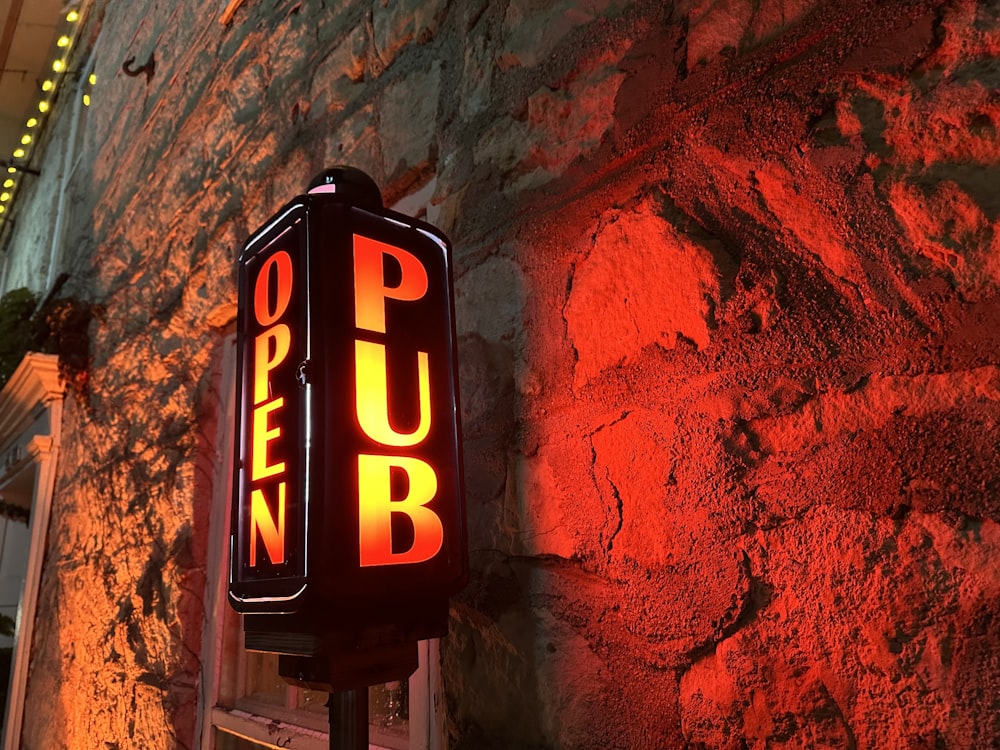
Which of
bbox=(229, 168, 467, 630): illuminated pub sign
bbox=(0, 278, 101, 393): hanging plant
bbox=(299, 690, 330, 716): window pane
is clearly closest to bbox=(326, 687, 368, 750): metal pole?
bbox=(229, 168, 467, 630): illuminated pub sign

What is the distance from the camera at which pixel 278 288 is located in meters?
1.09

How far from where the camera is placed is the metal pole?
1.00m

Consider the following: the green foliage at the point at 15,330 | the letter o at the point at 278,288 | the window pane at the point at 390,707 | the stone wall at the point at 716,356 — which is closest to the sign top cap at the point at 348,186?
the letter o at the point at 278,288

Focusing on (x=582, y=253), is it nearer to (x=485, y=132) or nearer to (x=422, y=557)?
(x=485, y=132)

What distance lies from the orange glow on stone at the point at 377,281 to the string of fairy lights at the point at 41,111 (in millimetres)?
4351

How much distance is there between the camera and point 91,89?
439cm

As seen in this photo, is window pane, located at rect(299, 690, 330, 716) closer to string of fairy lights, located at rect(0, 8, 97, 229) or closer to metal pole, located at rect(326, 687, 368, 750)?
metal pole, located at rect(326, 687, 368, 750)

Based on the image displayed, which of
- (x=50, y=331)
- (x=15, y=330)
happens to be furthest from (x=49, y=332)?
(x=15, y=330)

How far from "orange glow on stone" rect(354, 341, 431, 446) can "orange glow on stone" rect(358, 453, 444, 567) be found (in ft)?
0.11

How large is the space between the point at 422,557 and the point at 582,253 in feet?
1.81

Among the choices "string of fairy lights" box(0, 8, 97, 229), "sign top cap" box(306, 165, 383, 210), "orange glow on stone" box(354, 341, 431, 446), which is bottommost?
"orange glow on stone" box(354, 341, 431, 446)

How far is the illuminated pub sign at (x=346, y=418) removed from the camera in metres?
0.91

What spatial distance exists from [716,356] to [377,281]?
21.2 inches

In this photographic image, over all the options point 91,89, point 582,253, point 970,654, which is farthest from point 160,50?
point 970,654
